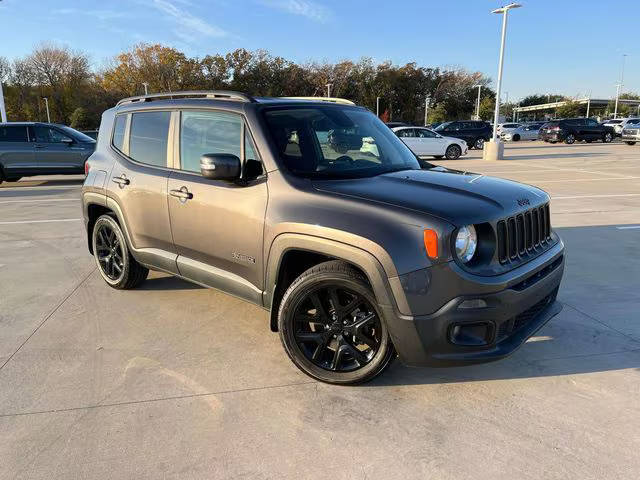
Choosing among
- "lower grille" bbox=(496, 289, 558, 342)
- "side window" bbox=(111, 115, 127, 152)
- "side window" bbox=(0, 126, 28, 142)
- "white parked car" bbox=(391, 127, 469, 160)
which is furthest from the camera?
"white parked car" bbox=(391, 127, 469, 160)

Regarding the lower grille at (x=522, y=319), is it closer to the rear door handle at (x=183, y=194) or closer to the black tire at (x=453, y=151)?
the rear door handle at (x=183, y=194)

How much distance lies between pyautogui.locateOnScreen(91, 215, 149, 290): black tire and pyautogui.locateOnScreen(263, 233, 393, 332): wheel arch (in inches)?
81.1

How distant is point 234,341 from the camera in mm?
3807

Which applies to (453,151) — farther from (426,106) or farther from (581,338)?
(426,106)

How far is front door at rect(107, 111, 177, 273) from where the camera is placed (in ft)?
13.6

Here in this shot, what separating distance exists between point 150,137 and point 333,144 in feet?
5.73

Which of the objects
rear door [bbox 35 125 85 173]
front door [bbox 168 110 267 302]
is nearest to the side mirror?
front door [bbox 168 110 267 302]

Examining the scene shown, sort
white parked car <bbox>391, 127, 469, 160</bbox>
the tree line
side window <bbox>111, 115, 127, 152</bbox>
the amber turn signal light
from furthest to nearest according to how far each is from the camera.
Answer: the tree line, white parked car <bbox>391, 127, 469, 160</bbox>, side window <bbox>111, 115, 127, 152</bbox>, the amber turn signal light

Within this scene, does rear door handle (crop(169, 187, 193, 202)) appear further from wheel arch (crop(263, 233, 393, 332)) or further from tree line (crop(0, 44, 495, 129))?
tree line (crop(0, 44, 495, 129))

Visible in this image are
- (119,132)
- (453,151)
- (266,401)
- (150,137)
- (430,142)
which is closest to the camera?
(266,401)

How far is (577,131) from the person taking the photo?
33.5 metres

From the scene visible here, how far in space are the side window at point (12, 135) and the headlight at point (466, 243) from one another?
14689mm

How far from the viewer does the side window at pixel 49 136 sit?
45.6 ft

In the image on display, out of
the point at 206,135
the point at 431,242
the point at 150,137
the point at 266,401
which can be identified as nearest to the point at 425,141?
the point at 150,137
